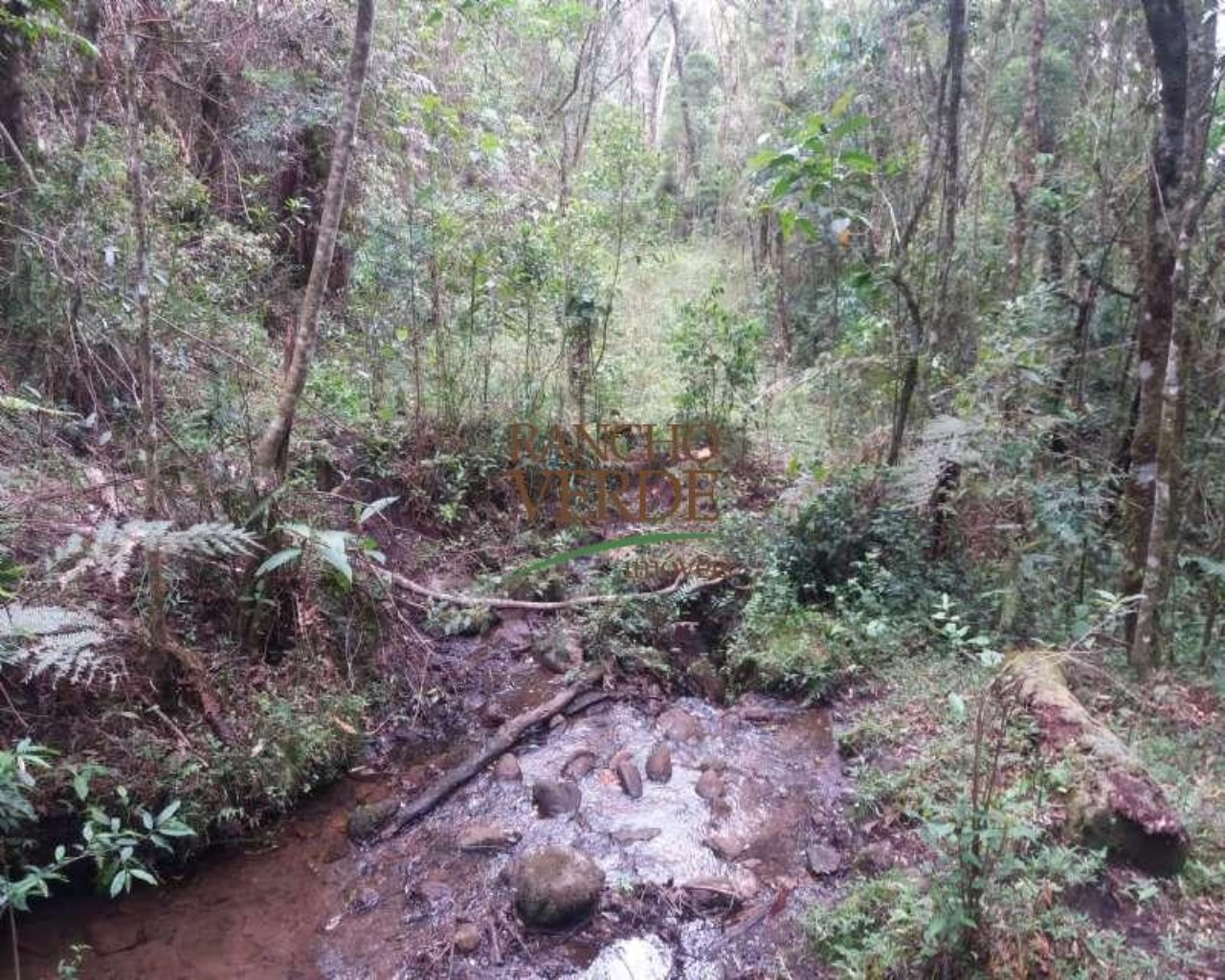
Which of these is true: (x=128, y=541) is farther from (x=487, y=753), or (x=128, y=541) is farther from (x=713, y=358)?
(x=713, y=358)

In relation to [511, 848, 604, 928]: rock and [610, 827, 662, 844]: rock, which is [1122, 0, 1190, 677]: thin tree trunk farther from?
[511, 848, 604, 928]: rock

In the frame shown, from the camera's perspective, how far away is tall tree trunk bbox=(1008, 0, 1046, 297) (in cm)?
649

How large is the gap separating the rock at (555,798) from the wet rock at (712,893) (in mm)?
798

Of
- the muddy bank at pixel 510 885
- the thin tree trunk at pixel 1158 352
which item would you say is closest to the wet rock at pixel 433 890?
the muddy bank at pixel 510 885

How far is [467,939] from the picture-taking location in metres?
3.12

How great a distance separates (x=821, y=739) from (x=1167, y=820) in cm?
173

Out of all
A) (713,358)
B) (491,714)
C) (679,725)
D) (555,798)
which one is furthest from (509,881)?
(713,358)

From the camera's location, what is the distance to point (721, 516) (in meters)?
6.09

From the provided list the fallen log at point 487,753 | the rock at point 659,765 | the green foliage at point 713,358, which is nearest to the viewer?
the fallen log at point 487,753

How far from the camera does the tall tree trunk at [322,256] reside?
4.00m

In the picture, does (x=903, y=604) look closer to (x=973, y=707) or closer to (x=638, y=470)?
(x=973, y=707)

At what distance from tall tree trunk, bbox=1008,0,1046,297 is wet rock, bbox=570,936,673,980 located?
241 inches

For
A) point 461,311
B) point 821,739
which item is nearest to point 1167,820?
point 821,739

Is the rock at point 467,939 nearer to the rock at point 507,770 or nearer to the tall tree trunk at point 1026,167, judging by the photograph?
the rock at point 507,770
